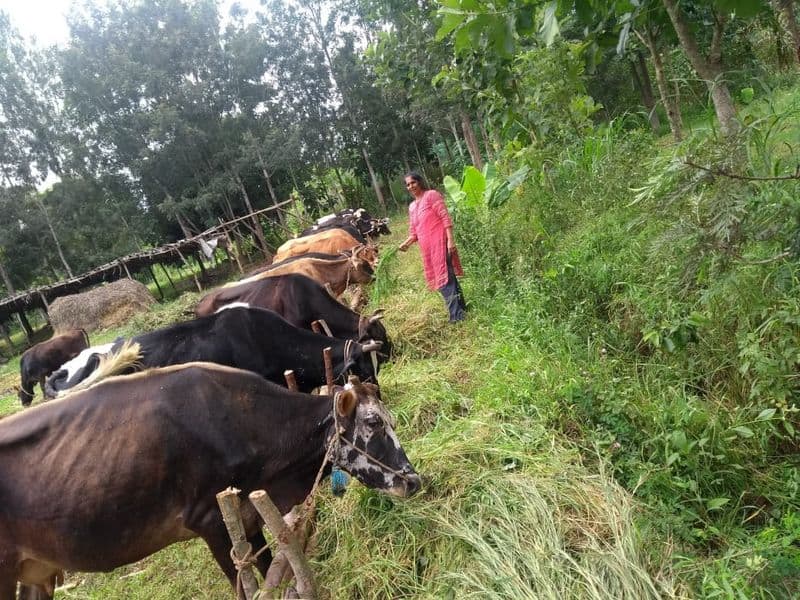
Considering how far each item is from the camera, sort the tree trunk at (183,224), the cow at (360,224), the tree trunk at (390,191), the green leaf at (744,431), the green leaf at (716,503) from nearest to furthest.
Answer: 1. the green leaf at (716,503)
2. the green leaf at (744,431)
3. the cow at (360,224)
4. the tree trunk at (183,224)
5. the tree trunk at (390,191)

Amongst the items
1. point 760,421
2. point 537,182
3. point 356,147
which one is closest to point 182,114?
point 356,147

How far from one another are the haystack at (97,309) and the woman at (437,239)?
602 inches

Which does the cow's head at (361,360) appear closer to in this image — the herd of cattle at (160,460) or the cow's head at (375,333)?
the cow's head at (375,333)

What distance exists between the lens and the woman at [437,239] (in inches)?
230

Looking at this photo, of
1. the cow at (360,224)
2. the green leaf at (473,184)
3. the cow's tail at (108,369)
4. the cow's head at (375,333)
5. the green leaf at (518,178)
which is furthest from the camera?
the cow at (360,224)

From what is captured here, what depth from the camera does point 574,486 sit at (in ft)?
9.48

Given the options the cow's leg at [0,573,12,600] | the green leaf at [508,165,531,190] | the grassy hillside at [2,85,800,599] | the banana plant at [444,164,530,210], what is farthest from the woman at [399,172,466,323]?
the cow's leg at [0,573,12,600]

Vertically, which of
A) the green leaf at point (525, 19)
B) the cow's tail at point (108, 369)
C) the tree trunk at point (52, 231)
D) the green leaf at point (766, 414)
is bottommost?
the green leaf at point (766, 414)

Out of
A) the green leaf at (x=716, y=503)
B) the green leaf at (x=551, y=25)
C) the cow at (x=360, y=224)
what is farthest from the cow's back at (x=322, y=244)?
the green leaf at (x=551, y=25)

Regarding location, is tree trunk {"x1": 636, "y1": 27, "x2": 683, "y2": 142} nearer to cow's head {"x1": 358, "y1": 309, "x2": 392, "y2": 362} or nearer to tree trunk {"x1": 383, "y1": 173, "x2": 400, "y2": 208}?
cow's head {"x1": 358, "y1": 309, "x2": 392, "y2": 362}

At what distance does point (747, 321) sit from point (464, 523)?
6.53ft

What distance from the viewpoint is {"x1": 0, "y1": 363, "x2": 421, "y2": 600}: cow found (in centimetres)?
284

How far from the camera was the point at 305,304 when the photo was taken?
245 inches

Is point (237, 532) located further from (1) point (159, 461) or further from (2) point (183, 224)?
(2) point (183, 224)
